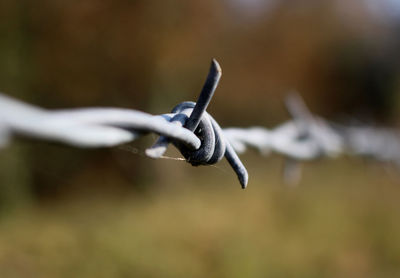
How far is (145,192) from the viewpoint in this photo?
5652 millimetres

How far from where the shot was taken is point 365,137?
2.15 m

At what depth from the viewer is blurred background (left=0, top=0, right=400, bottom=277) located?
12.6 feet

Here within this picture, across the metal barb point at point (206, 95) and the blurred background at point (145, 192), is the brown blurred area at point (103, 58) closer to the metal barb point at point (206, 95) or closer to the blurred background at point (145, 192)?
the blurred background at point (145, 192)

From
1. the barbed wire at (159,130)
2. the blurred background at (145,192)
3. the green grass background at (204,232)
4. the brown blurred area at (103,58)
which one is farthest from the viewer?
the brown blurred area at (103,58)

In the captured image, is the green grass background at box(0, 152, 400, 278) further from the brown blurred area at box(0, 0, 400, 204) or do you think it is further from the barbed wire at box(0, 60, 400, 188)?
the barbed wire at box(0, 60, 400, 188)

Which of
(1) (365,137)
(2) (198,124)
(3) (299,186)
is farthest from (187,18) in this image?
(2) (198,124)

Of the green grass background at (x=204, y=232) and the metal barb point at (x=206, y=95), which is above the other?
the metal barb point at (x=206, y=95)

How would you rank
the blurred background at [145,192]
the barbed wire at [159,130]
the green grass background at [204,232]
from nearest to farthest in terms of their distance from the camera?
the barbed wire at [159,130]
the green grass background at [204,232]
the blurred background at [145,192]

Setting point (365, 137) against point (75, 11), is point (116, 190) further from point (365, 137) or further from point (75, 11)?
point (365, 137)

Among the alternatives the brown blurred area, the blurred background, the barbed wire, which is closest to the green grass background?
the blurred background

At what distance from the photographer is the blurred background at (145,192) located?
12.6 ft

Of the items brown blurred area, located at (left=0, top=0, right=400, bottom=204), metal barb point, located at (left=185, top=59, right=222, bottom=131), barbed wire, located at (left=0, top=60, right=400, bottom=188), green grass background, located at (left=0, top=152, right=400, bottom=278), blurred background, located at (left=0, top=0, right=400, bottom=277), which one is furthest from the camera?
brown blurred area, located at (left=0, top=0, right=400, bottom=204)

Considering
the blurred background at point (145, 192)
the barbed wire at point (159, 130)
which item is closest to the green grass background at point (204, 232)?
the blurred background at point (145, 192)

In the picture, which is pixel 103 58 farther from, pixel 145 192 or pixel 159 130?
pixel 159 130
